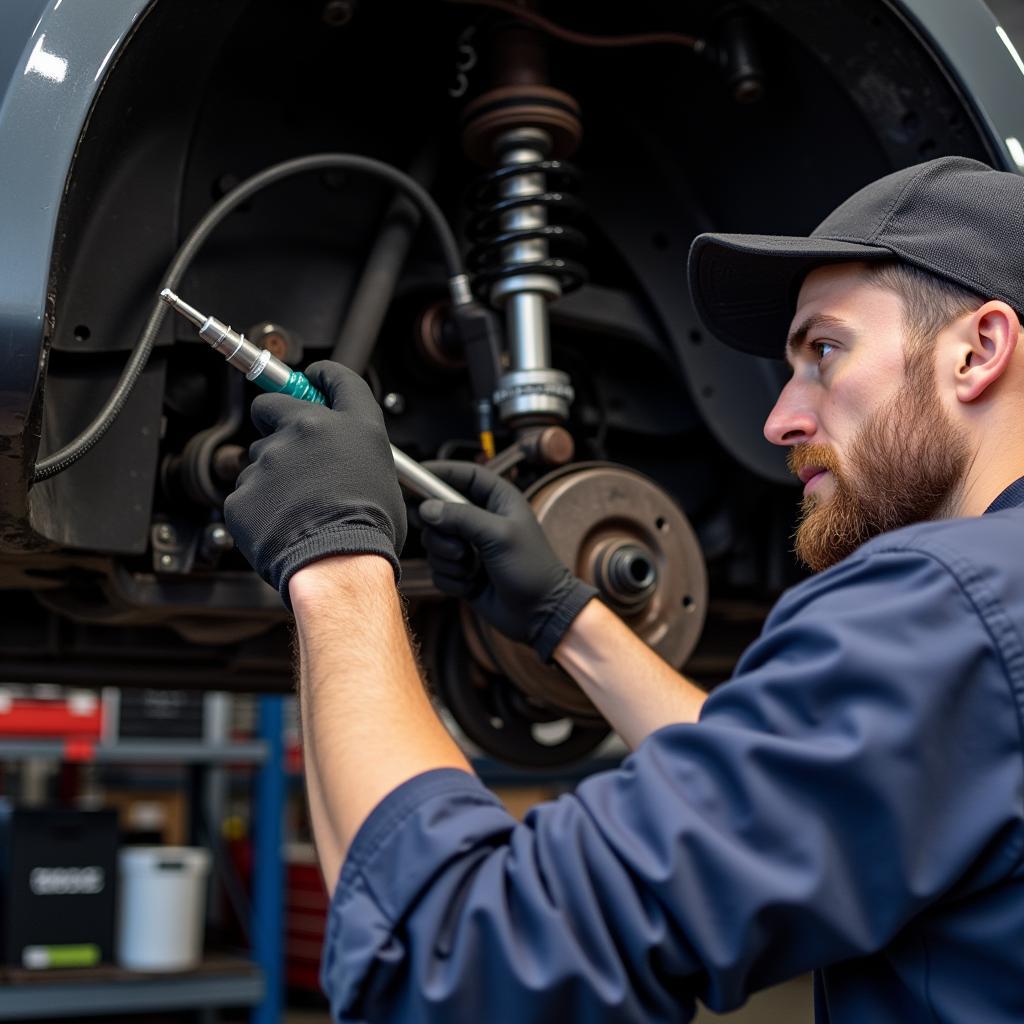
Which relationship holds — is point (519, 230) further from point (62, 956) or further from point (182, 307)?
point (62, 956)

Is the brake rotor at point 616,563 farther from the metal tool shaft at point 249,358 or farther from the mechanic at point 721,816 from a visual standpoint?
the mechanic at point 721,816

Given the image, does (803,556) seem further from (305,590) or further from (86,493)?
(86,493)

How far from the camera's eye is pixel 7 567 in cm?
115

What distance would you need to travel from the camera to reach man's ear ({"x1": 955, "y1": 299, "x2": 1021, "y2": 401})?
0.82 metres

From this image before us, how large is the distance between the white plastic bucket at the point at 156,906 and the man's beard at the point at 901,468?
2.71 meters

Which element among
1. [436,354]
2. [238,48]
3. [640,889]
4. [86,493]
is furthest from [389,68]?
[640,889]

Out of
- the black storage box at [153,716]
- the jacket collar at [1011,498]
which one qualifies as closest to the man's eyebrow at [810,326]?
the jacket collar at [1011,498]

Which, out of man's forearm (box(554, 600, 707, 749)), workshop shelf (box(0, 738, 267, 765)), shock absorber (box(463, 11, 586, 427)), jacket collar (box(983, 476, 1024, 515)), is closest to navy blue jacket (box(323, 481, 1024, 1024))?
jacket collar (box(983, 476, 1024, 515))

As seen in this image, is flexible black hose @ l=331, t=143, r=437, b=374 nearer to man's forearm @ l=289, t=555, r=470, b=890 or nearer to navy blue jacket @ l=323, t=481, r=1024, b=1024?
man's forearm @ l=289, t=555, r=470, b=890

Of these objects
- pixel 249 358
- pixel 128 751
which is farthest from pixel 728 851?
pixel 128 751

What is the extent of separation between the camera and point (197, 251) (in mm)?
1124

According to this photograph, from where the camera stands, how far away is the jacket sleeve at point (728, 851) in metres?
0.58

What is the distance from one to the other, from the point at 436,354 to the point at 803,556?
1.75 feet

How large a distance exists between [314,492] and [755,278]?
0.43 m
